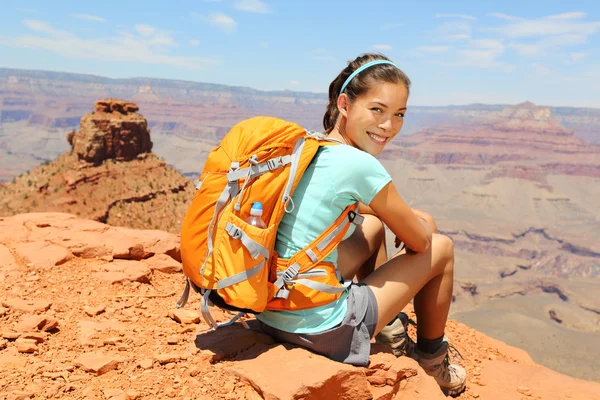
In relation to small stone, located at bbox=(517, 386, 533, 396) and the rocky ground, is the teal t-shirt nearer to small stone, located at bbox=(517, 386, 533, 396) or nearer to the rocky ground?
the rocky ground

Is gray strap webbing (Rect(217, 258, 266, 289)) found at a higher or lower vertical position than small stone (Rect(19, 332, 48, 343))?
higher

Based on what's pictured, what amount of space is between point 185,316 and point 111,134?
2847 cm

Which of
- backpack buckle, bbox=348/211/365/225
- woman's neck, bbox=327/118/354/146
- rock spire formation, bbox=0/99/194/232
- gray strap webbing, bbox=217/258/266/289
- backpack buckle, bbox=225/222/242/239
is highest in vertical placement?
woman's neck, bbox=327/118/354/146

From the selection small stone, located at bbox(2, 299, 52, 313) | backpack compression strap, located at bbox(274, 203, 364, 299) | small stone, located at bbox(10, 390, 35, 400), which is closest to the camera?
small stone, located at bbox(10, 390, 35, 400)

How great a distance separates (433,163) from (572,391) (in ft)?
572

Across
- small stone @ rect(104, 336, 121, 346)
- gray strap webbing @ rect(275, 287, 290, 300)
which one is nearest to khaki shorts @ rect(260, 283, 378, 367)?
gray strap webbing @ rect(275, 287, 290, 300)

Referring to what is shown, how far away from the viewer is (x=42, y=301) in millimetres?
3477

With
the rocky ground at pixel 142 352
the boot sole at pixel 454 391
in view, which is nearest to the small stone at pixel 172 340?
the rocky ground at pixel 142 352

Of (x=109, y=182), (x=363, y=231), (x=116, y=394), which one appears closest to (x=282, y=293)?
(x=363, y=231)

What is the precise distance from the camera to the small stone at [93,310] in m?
3.47

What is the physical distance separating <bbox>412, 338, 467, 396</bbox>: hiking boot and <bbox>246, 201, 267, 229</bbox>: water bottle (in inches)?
61.7

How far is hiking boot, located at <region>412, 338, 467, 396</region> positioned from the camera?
3.10 meters

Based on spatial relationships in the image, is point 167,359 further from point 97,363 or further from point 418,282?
point 418,282

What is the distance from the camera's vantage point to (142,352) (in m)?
2.87
